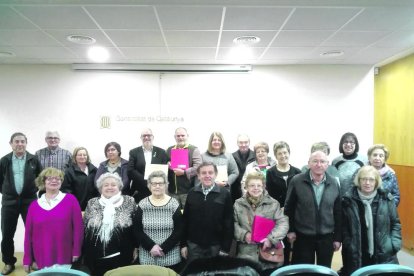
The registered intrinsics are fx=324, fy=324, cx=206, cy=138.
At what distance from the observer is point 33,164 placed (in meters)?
4.33

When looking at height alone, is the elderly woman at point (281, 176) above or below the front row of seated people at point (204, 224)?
above

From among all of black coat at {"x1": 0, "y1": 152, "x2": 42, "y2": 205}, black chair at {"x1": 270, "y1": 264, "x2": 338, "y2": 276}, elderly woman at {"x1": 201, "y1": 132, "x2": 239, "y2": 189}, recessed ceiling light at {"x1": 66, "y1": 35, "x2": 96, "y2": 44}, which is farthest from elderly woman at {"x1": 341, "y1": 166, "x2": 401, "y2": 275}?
black coat at {"x1": 0, "y1": 152, "x2": 42, "y2": 205}

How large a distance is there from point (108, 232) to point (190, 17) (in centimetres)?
226

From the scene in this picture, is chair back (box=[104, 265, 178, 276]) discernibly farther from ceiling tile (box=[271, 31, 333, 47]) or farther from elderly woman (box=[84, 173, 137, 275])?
ceiling tile (box=[271, 31, 333, 47])

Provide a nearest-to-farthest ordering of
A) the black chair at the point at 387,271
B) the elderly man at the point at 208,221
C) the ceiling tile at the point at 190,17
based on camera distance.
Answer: the black chair at the point at 387,271 → the elderly man at the point at 208,221 → the ceiling tile at the point at 190,17

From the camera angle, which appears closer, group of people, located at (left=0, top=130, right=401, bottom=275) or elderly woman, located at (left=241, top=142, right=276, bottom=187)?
group of people, located at (left=0, top=130, right=401, bottom=275)

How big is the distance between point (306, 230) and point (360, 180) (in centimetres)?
68

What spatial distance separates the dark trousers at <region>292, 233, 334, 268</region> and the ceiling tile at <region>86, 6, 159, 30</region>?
264 cm

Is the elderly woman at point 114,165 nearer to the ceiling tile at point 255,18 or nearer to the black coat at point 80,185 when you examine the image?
the black coat at point 80,185

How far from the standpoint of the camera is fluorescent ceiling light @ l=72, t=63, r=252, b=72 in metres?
5.50

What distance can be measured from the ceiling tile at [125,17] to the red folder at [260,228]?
7.32 ft

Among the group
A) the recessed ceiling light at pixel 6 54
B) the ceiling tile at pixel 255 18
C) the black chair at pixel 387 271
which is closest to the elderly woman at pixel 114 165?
the ceiling tile at pixel 255 18

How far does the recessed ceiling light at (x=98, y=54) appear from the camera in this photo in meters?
4.62

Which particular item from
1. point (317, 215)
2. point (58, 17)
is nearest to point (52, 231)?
point (58, 17)
